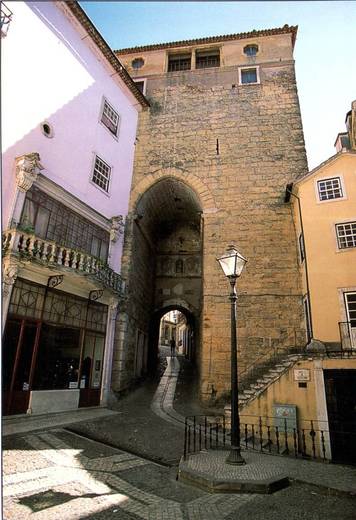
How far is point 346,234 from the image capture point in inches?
496

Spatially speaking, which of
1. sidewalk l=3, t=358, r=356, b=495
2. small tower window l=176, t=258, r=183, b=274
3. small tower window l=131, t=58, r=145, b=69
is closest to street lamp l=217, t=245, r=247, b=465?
sidewalk l=3, t=358, r=356, b=495

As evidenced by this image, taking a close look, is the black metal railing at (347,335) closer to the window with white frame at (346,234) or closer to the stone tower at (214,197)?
the stone tower at (214,197)

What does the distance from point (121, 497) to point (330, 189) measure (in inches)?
512

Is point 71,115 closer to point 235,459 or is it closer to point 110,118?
point 110,118

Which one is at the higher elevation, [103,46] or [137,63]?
[137,63]

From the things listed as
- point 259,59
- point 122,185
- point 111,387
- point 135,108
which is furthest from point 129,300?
point 259,59

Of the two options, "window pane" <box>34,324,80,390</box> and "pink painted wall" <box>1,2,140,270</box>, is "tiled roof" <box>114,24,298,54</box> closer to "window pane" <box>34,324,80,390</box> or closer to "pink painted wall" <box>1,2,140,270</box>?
"pink painted wall" <box>1,2,140,270</box>

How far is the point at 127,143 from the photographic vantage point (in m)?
17.1

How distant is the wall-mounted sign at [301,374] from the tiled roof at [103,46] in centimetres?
1425

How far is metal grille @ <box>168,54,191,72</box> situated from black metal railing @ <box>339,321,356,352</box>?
1739 cm

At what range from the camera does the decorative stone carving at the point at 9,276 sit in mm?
9438

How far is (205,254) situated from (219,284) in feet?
5.34

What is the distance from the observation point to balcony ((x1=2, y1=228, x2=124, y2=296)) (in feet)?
31.4

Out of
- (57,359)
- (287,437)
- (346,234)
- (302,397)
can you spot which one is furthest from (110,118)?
(287,437)
